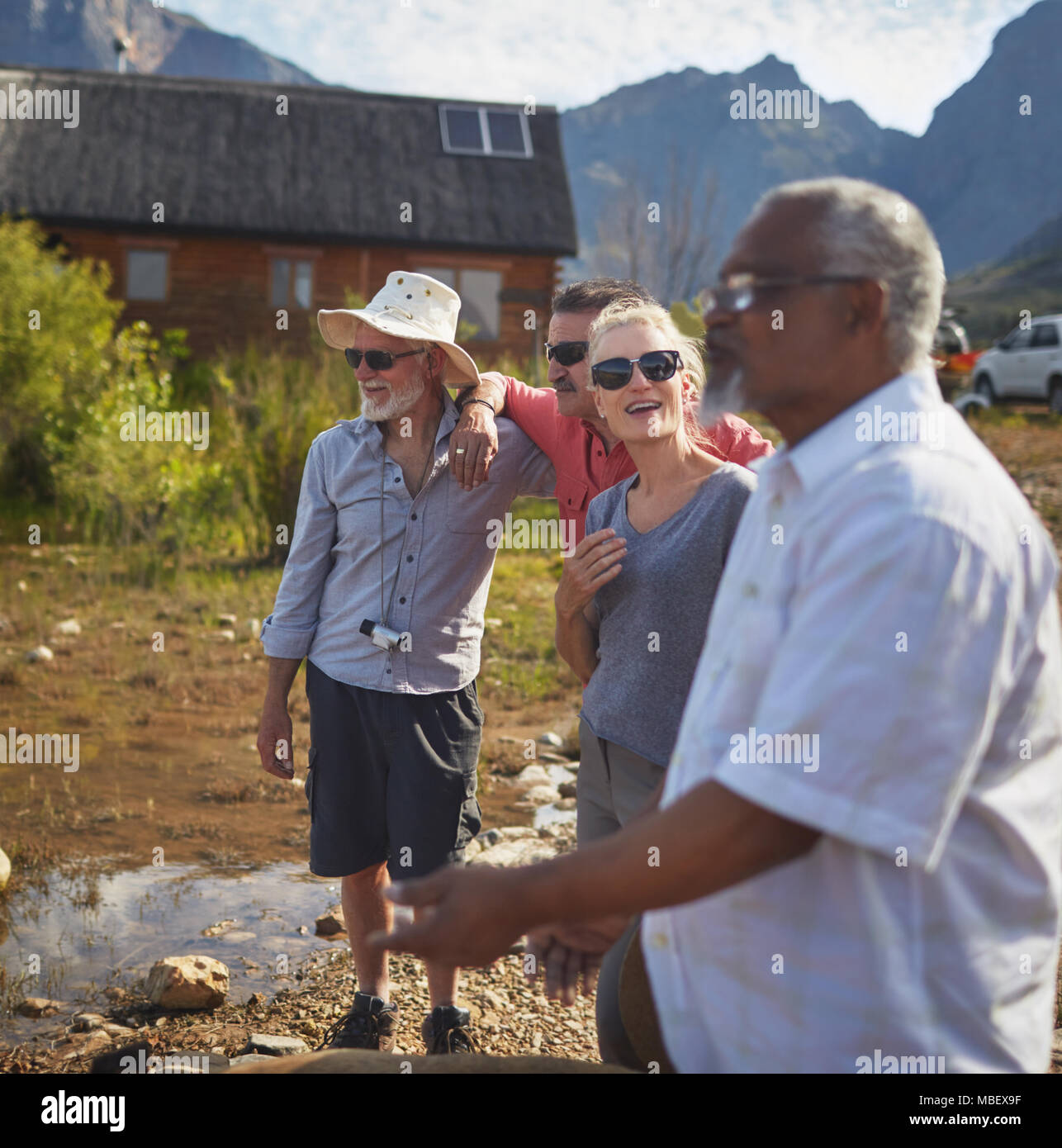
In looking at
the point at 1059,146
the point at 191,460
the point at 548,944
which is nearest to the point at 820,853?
the point at 548,944

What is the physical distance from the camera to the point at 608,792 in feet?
9.44

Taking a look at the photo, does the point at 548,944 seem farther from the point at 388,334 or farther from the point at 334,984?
the point at 334,984

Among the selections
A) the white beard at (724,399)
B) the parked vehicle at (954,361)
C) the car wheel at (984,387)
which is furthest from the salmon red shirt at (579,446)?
the car wheel at (984,387)

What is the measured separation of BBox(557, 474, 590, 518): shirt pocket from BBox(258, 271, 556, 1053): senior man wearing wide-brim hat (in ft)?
0.60

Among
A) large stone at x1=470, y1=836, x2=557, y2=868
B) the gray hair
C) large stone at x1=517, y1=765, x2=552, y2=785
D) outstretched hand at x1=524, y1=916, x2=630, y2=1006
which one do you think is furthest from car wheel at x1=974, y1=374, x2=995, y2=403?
the gray hair

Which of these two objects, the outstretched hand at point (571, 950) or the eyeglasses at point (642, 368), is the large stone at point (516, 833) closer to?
the eyeglasses at point (642, 368)

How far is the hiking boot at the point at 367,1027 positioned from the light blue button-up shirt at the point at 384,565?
1.02 metres

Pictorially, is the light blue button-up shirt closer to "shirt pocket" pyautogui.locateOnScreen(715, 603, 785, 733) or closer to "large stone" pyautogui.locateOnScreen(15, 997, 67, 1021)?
"large stone" pyautogui.locateOnScreen(15, 997, 67, 1021)

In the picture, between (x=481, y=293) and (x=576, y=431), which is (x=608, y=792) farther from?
(x=481, y=293)

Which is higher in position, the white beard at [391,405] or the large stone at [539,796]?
the white beard at [391,405]

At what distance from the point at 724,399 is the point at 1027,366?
67.4ft

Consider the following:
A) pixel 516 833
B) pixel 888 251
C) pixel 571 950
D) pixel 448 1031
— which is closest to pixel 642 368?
pixel 888 251

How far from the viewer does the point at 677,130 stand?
194750 millimetres

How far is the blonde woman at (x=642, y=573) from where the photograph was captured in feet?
9.02
